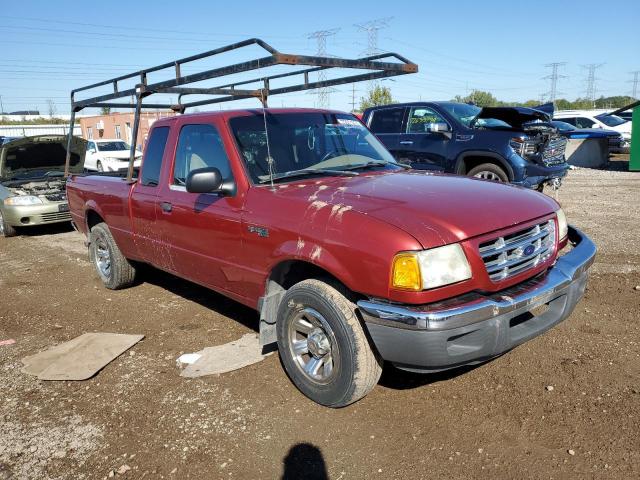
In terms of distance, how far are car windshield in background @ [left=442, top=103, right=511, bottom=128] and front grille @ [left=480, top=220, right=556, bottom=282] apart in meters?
5.79

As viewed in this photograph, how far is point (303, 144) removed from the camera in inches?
162

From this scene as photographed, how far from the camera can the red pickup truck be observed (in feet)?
9.02

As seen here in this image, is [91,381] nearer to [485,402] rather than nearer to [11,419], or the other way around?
[11,419]

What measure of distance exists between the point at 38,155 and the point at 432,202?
32.7 feet

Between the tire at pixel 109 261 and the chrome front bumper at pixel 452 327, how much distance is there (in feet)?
12.3

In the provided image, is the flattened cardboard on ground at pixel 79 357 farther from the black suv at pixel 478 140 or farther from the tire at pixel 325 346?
the black suv at pixel 478 140

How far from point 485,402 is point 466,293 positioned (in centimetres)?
88

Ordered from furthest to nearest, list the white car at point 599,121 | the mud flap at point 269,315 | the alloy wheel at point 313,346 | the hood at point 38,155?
1. the white car at point 599,121
2. the hood at point 38,155
3. the mud flap at point 269,315
4. the alloy wheel at point 313,346

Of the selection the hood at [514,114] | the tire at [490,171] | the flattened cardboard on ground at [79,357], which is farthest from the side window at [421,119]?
the flattened cardboard on ground at [79,357]

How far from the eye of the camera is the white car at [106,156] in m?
20.7

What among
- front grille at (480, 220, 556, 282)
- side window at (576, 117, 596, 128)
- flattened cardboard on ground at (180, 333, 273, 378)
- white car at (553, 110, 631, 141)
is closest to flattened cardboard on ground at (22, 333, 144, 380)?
flattened cardboard on ground at (180, 333, 273, 378)

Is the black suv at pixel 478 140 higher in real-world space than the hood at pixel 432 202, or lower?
higher

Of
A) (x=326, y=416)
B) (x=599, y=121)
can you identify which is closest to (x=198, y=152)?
(x=326, y=416)

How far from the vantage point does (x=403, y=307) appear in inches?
109
